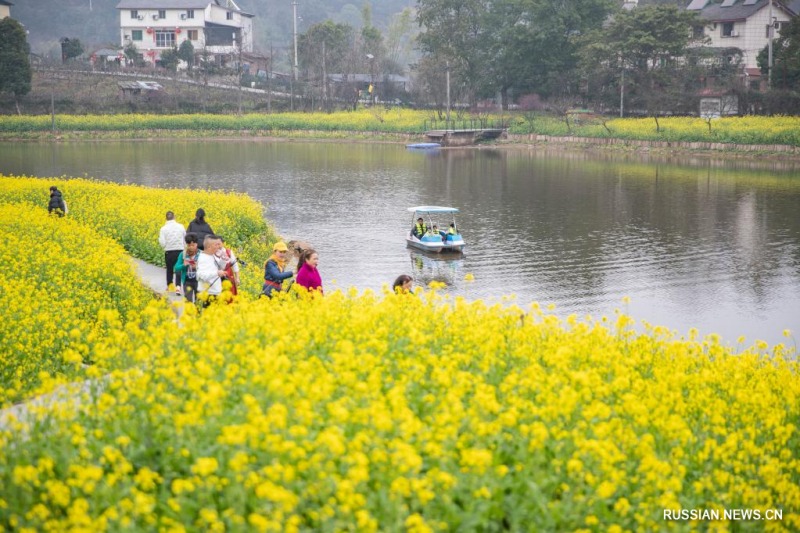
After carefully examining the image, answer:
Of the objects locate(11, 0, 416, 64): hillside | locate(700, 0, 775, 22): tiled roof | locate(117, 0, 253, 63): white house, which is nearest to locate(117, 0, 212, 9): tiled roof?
locate(117, 0, 253, 63): white house

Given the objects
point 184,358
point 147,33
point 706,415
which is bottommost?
point 706,415

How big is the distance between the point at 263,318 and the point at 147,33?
361 ft

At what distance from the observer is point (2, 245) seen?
18.4m

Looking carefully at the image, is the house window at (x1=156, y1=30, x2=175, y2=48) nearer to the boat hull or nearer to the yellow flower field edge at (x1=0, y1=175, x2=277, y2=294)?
the yellow flower field edge at (x1=0, y1=175, x2=277, y2=294)

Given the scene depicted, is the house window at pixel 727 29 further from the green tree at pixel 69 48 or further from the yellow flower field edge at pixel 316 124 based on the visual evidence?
the green tree at pixel 69 48

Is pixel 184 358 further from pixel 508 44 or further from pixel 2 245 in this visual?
pixel 508 44

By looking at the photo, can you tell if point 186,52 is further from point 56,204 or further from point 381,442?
point 381,442

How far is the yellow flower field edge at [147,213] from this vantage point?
24.0 metres

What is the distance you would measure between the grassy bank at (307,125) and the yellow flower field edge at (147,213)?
4943 centimetres

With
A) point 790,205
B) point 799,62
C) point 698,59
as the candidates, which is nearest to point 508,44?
point 698,59

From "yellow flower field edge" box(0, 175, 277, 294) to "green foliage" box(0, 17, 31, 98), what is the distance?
2235 inches

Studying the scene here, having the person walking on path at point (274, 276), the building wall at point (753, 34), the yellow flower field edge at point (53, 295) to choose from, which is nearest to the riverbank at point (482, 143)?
the building wall at point (753, 34)

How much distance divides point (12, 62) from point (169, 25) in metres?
30.3

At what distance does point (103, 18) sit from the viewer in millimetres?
160125
